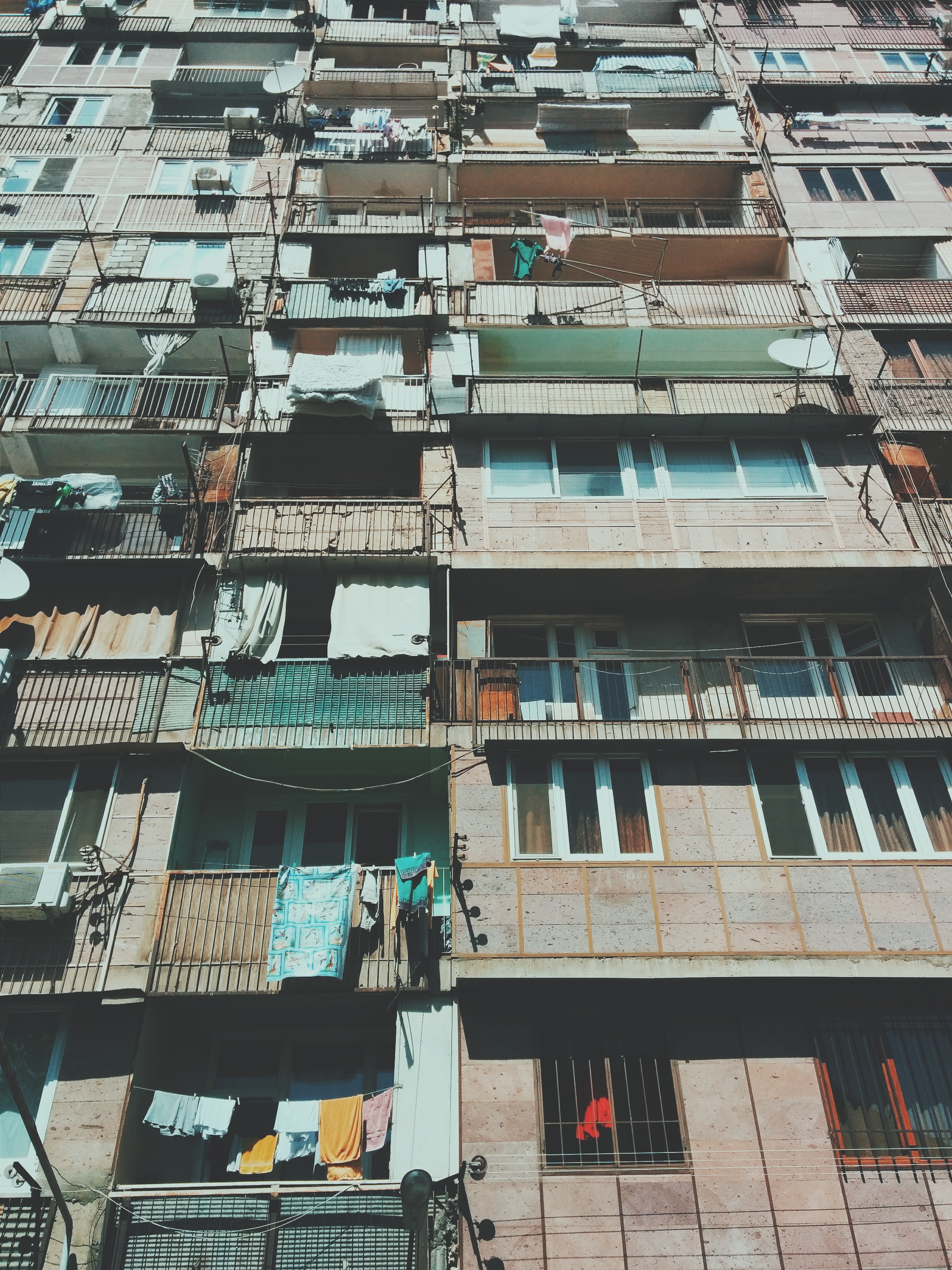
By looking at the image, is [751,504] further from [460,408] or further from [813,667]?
[460,408]

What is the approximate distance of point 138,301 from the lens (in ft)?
70.7

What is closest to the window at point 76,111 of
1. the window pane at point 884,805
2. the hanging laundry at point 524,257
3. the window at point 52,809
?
the hanging laundry at point 524,257

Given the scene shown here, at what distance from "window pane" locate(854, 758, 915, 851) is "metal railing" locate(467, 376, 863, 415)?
25.7 feet

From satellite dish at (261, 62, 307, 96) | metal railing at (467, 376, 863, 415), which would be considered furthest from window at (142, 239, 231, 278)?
metal railing at (467, 376, 863, 415)

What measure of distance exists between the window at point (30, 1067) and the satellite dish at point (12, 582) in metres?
6.88

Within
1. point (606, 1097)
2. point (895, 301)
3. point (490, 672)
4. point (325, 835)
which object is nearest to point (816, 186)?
point (895, 301)

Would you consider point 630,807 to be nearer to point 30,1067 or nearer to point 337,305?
point 30,1067

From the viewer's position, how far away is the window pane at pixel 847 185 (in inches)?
969

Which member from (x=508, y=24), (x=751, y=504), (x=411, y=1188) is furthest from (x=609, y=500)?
(x=508, y=24)

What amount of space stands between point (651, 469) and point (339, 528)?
6559 mm

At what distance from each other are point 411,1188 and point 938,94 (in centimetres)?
3405

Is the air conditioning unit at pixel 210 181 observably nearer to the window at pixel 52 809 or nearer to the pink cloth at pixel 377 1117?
the window at pixel 52 809

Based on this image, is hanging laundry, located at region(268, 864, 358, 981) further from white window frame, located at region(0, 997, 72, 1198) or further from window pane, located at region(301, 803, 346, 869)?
white window frame, located at region(0, 997, 72, 1198)

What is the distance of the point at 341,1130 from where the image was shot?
39.5 ft
